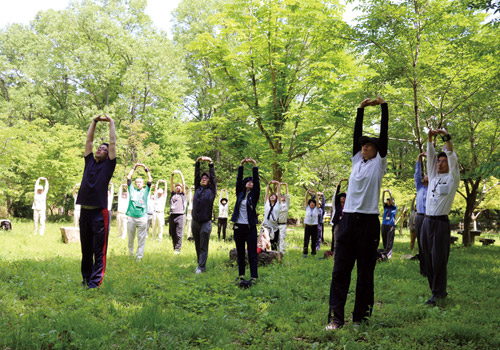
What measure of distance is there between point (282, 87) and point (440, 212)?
34.9 ft

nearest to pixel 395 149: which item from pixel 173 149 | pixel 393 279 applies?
pixel 393 279

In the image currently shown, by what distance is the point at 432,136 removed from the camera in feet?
19.2

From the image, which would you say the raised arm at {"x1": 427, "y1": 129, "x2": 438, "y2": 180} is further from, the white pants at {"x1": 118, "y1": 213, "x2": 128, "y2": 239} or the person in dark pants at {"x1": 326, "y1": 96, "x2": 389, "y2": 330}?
the white pants at {"x1": 118, "y1": 213, "x2": 128, "y2": 239}

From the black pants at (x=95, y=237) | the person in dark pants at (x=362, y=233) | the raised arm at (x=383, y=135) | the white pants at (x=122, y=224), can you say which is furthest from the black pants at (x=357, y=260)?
the white pants at (x=122, y=224)

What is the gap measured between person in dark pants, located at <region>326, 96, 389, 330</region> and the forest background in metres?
1.86

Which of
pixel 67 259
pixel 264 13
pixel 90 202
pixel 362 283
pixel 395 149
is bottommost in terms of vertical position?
pixel 67 259

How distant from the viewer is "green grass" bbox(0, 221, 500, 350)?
12.7ft

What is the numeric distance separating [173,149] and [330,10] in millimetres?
16322

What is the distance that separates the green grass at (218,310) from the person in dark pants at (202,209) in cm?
54

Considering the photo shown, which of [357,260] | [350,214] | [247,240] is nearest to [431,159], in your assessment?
[350,214]

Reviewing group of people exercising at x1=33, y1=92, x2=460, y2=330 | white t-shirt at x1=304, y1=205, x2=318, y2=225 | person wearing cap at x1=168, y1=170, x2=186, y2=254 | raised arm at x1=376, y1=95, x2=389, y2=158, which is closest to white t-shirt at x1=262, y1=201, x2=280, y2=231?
white t-shirt at x1=304, y1=205, x2=318, y2=225

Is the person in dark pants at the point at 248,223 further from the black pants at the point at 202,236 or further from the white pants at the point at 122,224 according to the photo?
the white pants at the point at 122,224

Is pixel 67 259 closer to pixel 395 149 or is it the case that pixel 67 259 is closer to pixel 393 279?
pixel 393 279

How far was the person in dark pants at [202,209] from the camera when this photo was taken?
810 centimetres
